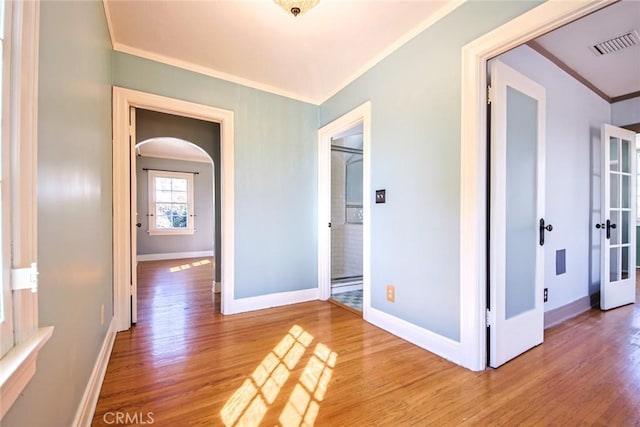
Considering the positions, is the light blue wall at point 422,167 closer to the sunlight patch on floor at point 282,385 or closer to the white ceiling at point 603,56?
the sunlight patch on floor at point 282,385

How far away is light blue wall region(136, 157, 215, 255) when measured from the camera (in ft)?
20.9

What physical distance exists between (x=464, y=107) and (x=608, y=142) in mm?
2380

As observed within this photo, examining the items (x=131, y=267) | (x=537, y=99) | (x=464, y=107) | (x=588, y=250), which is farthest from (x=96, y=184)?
(x=588, y=250)

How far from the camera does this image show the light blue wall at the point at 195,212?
6359mm

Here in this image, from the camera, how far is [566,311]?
2.67 metres

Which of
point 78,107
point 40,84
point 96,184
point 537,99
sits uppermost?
point 537,99

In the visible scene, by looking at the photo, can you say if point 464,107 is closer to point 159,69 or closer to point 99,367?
point 159,69

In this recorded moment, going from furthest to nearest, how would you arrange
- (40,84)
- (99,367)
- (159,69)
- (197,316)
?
(197,316) < (159,69) < (99,367) < (40,84)

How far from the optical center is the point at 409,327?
220 cm

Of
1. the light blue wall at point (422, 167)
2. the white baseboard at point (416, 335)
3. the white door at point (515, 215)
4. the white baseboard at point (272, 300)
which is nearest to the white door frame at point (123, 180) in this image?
the white baseboard at point (272, 300)

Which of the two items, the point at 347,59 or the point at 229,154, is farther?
the point at 229,154

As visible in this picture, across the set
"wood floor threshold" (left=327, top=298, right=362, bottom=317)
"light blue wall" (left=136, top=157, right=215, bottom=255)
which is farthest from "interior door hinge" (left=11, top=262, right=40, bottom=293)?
"light blue wall" (left=136, top=157, right=215, bottom=255)

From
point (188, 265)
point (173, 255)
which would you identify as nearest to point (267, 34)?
point (188, 265)

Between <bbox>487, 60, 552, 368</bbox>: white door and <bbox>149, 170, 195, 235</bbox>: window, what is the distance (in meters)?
6.83
